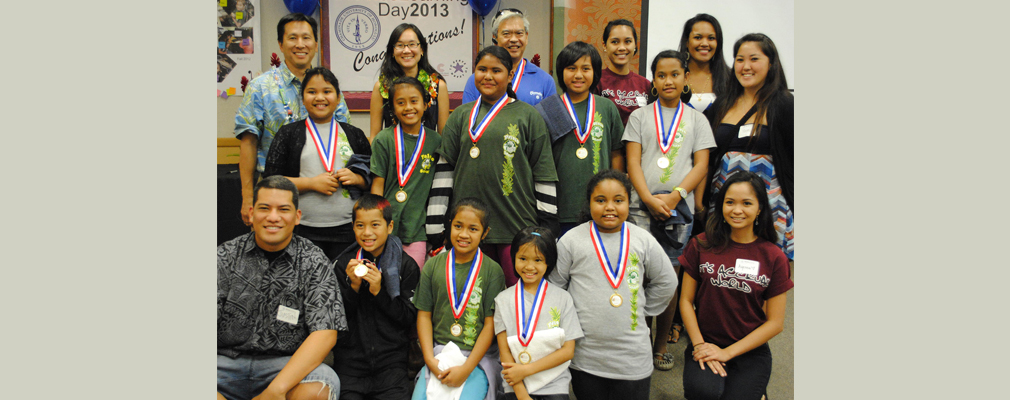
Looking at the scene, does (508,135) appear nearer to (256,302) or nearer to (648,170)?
(648,170)

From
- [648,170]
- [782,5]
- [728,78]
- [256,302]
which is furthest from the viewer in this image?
[782,5]

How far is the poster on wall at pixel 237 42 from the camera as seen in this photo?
5551 millimetres

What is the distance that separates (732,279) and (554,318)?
2.61 feet

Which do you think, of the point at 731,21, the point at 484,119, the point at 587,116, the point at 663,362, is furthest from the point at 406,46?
the point at 731,21

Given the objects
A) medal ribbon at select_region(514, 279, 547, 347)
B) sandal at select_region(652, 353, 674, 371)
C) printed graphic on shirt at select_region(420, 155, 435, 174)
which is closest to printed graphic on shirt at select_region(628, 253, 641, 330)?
medal ribbon at select_region(514, 279, 547, 347)

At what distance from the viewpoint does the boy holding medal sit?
8.02 feet

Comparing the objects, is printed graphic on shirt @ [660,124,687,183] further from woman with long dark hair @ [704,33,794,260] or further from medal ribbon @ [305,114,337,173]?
medal ribbon @ [305,114,337,173]

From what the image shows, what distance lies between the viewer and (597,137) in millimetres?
2891

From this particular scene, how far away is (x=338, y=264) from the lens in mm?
2539

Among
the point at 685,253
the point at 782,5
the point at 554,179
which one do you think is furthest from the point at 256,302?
the point at 782,5

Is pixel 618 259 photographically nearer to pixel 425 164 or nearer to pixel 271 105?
pixel 425 164

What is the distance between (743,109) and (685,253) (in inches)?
35.5

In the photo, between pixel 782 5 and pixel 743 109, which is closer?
pixel 743 109

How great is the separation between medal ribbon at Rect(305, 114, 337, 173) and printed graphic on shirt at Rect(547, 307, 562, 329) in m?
1.28
